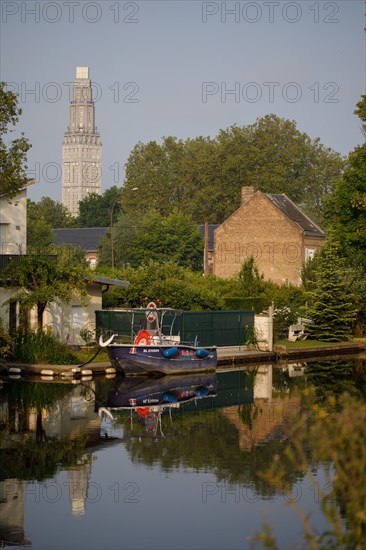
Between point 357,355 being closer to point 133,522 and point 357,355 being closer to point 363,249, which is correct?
point 363,249

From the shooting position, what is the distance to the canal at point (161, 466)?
15.8m

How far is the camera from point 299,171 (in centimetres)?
13125

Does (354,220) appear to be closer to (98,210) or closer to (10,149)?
(10,149)

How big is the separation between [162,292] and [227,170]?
2986 inches

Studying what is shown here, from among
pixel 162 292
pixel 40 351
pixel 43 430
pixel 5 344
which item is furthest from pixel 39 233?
pixel 43 430

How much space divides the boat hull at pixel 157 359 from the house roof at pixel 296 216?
143ft

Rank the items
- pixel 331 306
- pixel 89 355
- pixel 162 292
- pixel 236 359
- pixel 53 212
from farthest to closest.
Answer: pixel 53 212 → pixel 331 306 → pixel 162 292 → pixel 236 359 → pixel 89 355

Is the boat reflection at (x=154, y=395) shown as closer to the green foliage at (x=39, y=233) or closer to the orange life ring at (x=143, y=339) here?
the orange life ring at (x=143, y=339)

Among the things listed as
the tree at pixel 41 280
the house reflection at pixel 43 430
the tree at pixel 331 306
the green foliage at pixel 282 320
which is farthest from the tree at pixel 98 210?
the house reflection at pixel 43 430

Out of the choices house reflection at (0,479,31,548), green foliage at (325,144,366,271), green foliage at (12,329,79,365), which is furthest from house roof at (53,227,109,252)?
house reflection at (0,479,31,548)

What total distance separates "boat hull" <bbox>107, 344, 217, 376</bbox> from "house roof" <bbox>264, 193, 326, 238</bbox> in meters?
43.6

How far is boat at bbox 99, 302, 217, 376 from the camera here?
37656 millimetres

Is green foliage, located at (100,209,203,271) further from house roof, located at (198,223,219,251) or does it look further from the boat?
the boat

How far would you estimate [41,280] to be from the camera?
130 feet
